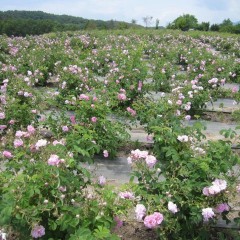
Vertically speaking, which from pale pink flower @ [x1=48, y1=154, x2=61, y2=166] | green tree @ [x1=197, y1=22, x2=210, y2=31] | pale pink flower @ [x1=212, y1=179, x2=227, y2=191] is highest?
green tree @ [x1=197, y1=22, x2=210, y2=31]

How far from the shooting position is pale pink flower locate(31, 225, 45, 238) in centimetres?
182

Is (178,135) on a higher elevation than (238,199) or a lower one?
higher

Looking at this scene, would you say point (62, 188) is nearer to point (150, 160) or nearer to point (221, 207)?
point (150, 160)

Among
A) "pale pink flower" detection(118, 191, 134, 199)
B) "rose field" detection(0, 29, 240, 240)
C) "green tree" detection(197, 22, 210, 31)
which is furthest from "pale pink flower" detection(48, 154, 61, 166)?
"green tree" detection(197, 22, 210, 31)

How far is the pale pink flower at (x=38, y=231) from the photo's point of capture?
182 cm

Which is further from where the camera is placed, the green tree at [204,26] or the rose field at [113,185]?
the green tree at [204,26]

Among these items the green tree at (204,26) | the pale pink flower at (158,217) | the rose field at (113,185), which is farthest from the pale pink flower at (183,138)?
the green tree at (204,26)

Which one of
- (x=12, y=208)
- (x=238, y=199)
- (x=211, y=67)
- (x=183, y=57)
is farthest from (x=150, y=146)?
(x=183, y=57)

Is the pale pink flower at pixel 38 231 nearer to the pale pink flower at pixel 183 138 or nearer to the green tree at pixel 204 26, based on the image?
the pale pink flower at pixel 183 138

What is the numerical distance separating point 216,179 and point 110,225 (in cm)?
69

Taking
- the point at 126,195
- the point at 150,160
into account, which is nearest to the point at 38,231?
the point at 126,195

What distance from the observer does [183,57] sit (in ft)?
32.3

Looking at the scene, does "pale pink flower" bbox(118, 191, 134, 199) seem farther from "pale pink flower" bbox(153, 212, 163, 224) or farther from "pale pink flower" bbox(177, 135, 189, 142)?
"pale pink flower" bbox(177, 135, 189, 142)

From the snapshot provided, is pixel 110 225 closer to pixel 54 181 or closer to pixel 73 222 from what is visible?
pixel 73 222
